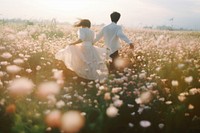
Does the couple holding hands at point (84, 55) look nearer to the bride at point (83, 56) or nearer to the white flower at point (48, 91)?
the bride at point (83, 56)

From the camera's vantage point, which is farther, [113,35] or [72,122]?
[113,35]

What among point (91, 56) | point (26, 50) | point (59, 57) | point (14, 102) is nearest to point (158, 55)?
point (91, 56)

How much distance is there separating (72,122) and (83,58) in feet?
13.7

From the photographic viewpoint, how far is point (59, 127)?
170 inches

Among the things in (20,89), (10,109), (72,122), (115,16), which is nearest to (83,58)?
(115,16)

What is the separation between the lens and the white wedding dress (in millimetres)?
8617

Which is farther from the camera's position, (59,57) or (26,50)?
(26,50)

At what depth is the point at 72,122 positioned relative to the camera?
Result: 4.59 m

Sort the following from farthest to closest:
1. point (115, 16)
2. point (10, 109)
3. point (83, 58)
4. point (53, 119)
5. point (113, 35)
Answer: point (113, 35) → point (115, 16) → point (83, 58) → point (10, 109) → point (53, 119)

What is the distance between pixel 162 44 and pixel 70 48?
262 centimetres

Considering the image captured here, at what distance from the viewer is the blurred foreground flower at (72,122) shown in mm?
4230

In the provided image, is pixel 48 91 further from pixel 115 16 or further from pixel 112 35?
pixel 112 35

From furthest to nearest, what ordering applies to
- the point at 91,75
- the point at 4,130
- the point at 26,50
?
the point at 26,50 < the point at 91,75 < the point at 4,130

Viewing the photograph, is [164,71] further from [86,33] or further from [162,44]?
[162,44]
